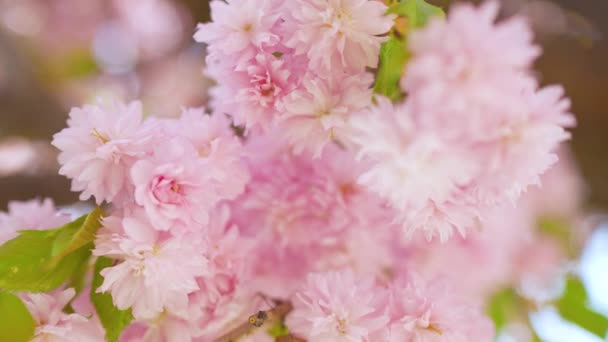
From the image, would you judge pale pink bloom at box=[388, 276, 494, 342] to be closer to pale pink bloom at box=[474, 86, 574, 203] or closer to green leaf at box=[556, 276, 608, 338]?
pale pink bloom at box=[474, 86, 574, 203]

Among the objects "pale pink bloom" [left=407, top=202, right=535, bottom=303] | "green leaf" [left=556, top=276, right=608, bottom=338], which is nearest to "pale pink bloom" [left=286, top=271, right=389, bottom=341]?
"pale pink bloom" [left=407, top=202, right=535, bottom=303]

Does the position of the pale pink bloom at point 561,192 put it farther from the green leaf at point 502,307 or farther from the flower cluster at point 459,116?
the flower cluster at point 459,116

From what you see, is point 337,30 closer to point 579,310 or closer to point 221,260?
point 221,260

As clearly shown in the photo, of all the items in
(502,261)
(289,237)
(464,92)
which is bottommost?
(502,261)

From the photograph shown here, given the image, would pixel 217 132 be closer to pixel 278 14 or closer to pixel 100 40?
pixel 278 14

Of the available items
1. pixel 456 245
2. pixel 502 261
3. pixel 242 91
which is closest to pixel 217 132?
pixel 242 91

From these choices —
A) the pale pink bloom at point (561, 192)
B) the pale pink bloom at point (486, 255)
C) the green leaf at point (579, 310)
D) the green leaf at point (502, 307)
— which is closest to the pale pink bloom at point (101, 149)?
the pale pink bloom at point (486, 255)

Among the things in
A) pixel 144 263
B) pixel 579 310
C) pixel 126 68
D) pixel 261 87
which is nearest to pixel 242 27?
pixel 261 87
